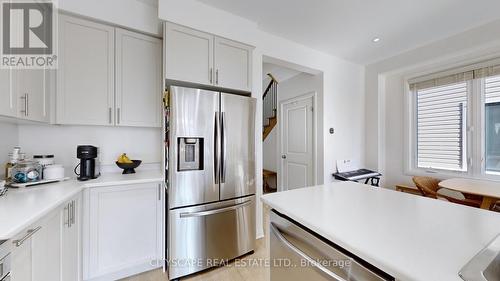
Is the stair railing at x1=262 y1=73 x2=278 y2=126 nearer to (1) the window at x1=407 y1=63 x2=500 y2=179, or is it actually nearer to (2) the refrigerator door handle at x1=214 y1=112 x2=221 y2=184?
(1) the window at x1=407 y1=63 x2=500 y2=179

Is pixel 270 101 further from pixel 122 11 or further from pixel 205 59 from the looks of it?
pixel 122 11

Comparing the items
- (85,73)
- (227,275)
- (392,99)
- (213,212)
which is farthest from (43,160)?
(392,99)

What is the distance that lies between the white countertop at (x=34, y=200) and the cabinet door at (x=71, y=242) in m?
0.12

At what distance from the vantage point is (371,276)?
0.62 metres

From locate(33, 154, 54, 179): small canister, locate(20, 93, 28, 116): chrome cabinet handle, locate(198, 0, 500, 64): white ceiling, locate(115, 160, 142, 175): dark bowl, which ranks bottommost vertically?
locate(115, 160, 142, 175): dark bowl

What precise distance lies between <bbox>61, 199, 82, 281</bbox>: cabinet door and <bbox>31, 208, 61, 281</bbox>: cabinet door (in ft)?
0.23

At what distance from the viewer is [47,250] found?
1113mm

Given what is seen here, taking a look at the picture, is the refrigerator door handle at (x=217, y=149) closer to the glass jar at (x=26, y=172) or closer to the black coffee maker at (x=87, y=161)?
the black coffee maker at (x=87, y=161)

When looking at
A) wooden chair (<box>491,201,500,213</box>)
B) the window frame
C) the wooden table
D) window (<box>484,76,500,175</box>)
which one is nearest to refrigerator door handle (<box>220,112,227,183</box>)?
the wooden table

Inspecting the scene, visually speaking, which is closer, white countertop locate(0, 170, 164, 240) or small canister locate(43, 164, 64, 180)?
white countertop locate(0, 170, 164, 240)

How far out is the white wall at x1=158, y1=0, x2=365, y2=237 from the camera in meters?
2.02

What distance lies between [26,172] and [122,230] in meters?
0.83

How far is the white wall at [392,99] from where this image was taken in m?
2.98

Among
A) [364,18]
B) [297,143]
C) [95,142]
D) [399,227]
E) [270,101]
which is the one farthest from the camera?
[270,101]
